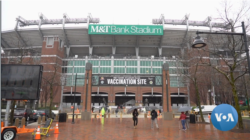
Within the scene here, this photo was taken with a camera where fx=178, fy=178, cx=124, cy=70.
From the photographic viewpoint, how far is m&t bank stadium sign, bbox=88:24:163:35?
176ft

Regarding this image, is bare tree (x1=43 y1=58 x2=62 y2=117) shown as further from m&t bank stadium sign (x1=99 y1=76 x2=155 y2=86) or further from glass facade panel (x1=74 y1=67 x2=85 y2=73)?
glass facade panel (x1=74 y1=67 x2=85 y2=73)

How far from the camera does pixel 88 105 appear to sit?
71.2 feet

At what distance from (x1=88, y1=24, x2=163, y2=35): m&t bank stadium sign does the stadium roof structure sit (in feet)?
8.54

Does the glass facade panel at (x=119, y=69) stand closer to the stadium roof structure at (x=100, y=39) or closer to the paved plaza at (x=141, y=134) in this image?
the stadium roof structure at (x=100, y=39)

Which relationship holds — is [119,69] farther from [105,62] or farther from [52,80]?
[52,80]

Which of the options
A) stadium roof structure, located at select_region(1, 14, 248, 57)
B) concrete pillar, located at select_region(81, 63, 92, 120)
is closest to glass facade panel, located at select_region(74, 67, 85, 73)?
stadium roof structure, located at select_region(1, 14, 248, 57)

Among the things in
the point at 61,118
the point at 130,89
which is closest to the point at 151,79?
the point at 61,118

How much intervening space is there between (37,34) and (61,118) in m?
47.4

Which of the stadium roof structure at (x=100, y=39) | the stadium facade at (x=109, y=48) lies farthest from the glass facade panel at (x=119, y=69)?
the stadium roof structure at (x=100, y=39)

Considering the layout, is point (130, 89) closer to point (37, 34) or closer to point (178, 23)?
point (178, 23)

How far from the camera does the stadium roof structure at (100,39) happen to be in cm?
5531

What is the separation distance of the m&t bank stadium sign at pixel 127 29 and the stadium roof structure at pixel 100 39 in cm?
260

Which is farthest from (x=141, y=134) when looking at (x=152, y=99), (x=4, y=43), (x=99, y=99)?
(x=4, y=43)

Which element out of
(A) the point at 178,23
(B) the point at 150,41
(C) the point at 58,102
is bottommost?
(C) the point at 58,102
